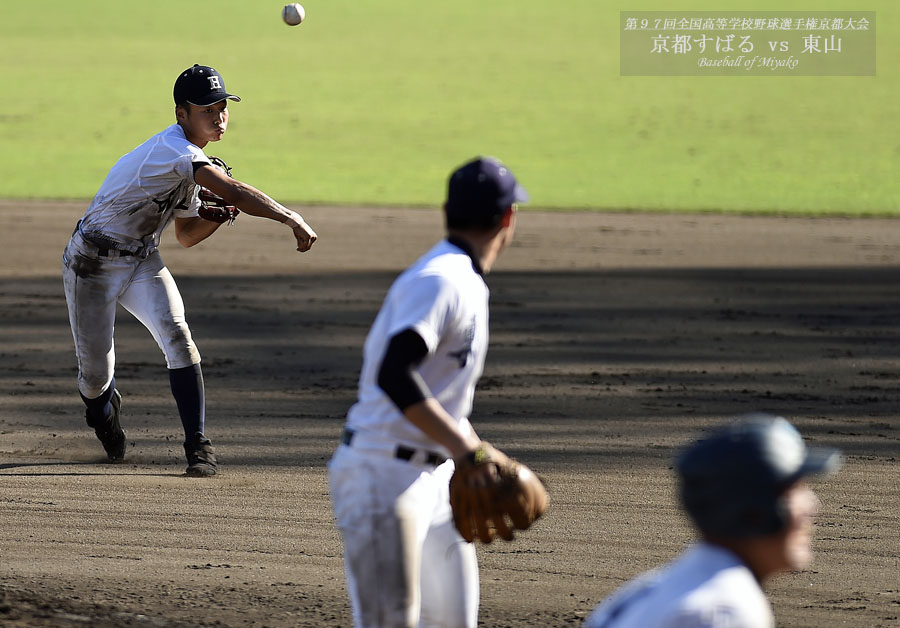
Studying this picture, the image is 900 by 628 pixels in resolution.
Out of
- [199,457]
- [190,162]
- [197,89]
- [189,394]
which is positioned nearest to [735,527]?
[190,162]

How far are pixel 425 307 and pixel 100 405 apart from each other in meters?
4.21

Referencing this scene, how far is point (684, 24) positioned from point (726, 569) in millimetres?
39692

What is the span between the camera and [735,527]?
2.25 m

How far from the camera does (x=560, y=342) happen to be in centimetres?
1095

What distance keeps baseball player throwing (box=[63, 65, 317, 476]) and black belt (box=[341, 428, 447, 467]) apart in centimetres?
290

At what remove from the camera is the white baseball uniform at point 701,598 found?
7.14 ft

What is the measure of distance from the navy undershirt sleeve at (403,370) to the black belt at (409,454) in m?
0.22

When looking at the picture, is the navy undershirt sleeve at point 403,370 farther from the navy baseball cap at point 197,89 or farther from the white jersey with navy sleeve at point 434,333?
the navy baseball cap at point 197,89

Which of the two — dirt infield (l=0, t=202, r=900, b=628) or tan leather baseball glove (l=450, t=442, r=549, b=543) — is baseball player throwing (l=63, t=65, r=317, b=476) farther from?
tan leather baseball glove (l=450, t=442, r=549, b=543)

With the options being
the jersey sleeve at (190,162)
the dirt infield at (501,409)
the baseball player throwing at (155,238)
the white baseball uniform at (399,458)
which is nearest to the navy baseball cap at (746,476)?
the white baseball uniform at (399,458)

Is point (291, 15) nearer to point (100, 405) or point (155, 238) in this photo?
point (155, 238)

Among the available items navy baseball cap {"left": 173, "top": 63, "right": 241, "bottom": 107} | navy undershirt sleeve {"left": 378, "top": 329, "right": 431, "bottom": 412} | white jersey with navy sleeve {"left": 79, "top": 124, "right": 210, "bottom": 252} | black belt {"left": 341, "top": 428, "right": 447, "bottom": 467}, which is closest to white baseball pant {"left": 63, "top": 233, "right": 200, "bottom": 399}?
white jersey with navy sleeve {"left": 79, "top": 124, "right": 210, "bottom": 252}

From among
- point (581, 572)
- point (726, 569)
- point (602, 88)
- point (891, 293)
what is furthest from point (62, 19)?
point (726, 569)

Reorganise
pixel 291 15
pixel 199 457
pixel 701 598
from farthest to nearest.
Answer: pixel 291 15
pixel 199 457
pixel 701 598
